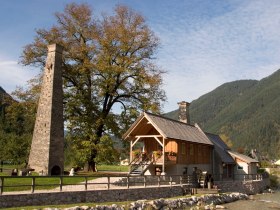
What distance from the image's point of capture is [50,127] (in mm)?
30516

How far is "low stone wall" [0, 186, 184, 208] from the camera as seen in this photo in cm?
1848

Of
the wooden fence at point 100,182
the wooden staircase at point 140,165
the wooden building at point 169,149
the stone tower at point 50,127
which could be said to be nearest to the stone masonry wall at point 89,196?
the wooden fence at point 100,182

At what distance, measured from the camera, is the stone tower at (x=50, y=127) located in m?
30.2

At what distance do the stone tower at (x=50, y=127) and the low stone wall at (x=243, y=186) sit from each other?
1472cm

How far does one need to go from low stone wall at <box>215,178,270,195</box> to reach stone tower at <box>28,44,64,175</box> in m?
14.7

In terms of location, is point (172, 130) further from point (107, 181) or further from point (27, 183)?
point (27, 183)

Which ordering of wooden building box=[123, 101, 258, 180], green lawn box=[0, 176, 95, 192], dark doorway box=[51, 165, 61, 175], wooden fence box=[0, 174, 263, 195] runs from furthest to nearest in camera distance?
wooden building box=[123, 101, 258, 180], dark doorway box=[51, 165, 61, 175], wooden fence box=[0, 174, 263, 195], green lawn box=[0, 176, 95, 192]

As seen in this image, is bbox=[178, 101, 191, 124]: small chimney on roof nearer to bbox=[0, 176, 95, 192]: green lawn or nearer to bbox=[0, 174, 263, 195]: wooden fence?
bbox=[0, 174, 263, 195]: wooden fence

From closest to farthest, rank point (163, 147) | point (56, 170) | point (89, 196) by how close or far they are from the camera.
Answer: point (89, 196)
point (163, 147)
point (56, 170)

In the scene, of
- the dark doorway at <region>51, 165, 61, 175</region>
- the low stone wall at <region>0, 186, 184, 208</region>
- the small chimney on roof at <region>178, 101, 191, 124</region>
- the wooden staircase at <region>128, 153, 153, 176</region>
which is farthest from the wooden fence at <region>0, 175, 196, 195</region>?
the small chimney on roof at <region>178, 101, 191, 124</region>

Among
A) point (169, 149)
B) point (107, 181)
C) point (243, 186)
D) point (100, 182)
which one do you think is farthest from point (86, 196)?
point (243, 186)

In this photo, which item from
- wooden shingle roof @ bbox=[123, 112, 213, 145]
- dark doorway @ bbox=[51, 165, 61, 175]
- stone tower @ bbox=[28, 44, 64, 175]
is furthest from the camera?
wooden shingle roof @ bbox=[123, 112, 213, 145]

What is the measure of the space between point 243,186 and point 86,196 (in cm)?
2225

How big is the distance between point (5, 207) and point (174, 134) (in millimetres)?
16846
